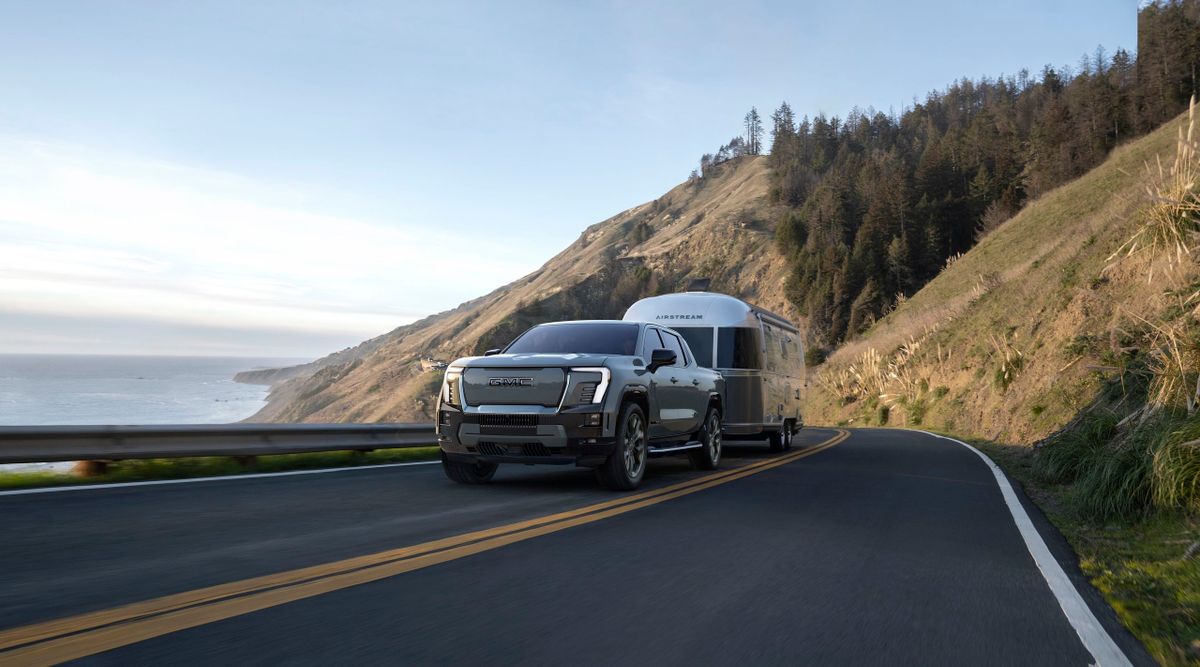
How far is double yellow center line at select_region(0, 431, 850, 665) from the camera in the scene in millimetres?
3422

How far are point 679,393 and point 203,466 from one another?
597cm

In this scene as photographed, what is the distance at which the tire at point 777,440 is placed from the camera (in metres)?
17.7

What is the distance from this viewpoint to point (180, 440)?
10242 millimetres

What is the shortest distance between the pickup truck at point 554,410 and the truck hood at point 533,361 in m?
0.01

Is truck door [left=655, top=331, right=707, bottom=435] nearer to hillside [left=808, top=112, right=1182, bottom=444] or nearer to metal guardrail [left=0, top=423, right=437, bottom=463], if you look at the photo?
metal guardrail [left=0, top=423, right=437, bottom=463]

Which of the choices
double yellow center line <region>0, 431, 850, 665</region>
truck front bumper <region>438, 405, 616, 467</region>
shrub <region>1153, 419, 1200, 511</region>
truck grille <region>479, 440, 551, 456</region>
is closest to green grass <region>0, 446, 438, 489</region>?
truck front bumper <region>438, 405, 616, 467</region>

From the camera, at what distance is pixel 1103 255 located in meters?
24.9

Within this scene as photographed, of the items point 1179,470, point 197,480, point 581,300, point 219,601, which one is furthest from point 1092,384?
point 581,300

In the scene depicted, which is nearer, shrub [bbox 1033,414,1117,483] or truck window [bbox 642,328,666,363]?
truck window [bbox 642,328,666,363]

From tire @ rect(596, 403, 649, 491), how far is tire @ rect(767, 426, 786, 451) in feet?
27.0

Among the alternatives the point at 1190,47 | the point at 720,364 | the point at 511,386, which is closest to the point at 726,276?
the point at 1190,47

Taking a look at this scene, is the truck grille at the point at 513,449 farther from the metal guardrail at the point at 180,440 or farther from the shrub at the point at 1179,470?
the shrub at the point at 1179,470

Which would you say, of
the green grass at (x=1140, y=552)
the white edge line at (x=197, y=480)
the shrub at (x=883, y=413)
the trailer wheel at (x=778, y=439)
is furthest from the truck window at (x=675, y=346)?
the shrub at (x=883, y=413)

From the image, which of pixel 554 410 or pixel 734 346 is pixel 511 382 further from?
pixel 734 346
